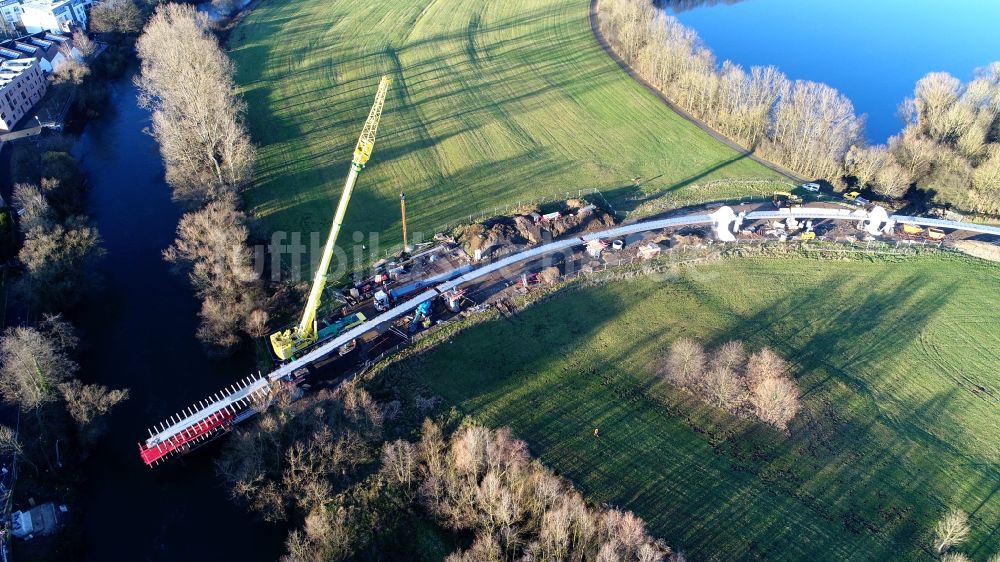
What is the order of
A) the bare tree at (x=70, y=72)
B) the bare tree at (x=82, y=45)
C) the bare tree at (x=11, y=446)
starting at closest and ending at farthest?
the bare tree at (x=11, y=446) < the bare tree at (x=70, y=72) < the bare tree at (x=82, y=45)

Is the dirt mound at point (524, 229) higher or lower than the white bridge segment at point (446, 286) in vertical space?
higher

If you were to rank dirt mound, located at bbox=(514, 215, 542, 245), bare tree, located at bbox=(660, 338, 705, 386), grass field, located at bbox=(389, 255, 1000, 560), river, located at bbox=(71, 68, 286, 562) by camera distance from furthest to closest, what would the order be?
dirt mound, located at bbox=(514, 215, 542, 245)
bare tree, located at bbox=(660, 338, 705, 386)
grass field, located at bbox=(389, 255, 1000, 560)
river, located at bbox=(71, 68, 286, 562)

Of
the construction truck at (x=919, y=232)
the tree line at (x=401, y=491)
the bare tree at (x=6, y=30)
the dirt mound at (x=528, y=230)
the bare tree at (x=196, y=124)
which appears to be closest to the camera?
the tree line at (x=401, y=491)

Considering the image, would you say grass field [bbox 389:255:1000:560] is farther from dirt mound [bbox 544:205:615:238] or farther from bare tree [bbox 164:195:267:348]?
bare tree [bbox 164:195:267:348]

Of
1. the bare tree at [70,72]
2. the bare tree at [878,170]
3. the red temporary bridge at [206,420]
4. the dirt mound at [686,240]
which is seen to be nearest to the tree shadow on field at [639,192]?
the dirt mound at [686,240]

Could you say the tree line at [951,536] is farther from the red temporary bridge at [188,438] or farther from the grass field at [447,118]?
the red temporary bridge at [188,438]

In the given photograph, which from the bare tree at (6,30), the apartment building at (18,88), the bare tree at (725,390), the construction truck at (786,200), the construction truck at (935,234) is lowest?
the bare tree at (725,390)

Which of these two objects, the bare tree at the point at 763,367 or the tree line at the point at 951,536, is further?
the bare tree at the point at 763,367

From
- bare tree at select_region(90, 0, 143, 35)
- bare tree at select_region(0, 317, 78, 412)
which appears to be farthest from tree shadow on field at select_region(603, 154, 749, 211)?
bare tree at select_region(90, 0, 143, 35)
